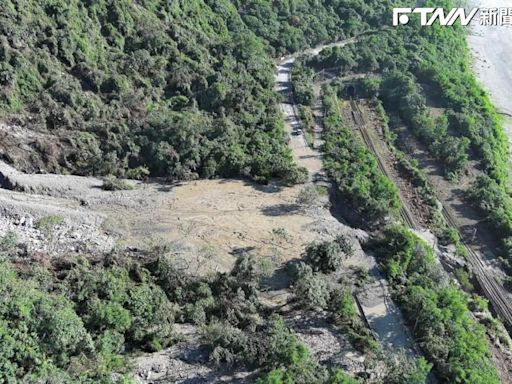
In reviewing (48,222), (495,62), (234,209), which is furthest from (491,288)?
(495,62)

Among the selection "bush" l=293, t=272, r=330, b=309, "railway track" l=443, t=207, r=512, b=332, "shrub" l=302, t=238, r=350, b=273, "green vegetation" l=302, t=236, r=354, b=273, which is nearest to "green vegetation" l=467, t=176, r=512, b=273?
"railway track" l=443, t=207, r=512, b=332

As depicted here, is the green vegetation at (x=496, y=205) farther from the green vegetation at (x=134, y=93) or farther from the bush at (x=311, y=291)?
the bush at (x=311, y=291)

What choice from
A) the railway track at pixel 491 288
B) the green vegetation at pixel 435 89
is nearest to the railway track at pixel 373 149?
the green vegetation at pixel 435 89

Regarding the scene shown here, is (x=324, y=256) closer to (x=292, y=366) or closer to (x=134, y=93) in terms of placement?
(x=292, y=366)

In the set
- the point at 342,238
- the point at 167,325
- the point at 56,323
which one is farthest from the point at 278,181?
the point at 56,323

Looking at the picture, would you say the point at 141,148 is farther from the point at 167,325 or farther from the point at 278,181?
the point at 167,325

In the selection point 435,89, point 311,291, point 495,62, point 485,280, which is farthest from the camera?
point 495,62

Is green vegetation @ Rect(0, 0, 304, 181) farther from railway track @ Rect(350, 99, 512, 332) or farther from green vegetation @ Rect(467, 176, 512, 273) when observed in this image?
green vegetation @ Rect(467, 176, 512, 273)
